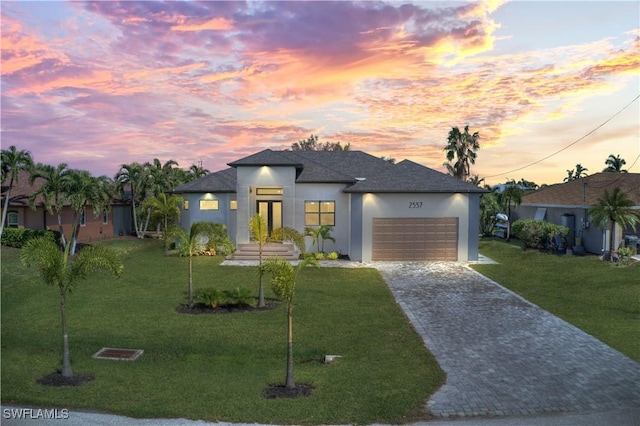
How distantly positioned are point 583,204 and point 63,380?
2948cm

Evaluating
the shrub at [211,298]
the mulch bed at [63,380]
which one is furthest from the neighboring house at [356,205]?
the mulch bed at [63,380]

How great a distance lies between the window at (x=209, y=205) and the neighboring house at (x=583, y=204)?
2255cm

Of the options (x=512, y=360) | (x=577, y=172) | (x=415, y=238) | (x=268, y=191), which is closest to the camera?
(x=512, y=360)

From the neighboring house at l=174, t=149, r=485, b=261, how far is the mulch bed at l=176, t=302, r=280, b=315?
11.1 m

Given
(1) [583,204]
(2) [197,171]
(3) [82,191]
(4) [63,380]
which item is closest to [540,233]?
(1) [583,204]

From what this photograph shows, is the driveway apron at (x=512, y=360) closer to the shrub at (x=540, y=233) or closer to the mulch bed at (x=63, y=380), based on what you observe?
the mulch bed at (x=63, y=380)

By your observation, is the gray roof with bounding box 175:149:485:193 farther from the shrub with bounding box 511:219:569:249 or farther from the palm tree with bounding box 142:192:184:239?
the shrub with bounding box 511:219:569:249

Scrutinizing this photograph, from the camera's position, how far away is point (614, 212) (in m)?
23.6

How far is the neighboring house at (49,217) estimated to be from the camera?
28.4m

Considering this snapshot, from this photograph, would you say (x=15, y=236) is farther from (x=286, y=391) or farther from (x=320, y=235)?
(x=286, y=391)

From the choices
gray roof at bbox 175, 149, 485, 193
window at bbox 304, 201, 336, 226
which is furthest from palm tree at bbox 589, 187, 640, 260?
window at bbox 304, 201, 336, 226

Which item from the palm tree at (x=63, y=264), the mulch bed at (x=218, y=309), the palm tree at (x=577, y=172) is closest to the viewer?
the palm tree at (x=63, y=264)

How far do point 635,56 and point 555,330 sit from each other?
1555cm

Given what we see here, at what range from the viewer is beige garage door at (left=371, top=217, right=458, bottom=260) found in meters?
24.8
